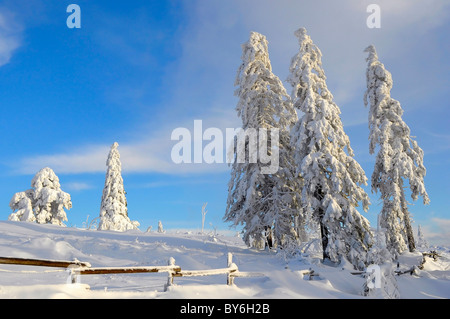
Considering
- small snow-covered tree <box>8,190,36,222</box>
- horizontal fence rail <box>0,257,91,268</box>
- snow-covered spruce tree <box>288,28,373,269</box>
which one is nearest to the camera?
horizontal fence rail <box>0,257,91,268</box>

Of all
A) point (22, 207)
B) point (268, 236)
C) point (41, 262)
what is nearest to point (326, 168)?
point (268, 236)

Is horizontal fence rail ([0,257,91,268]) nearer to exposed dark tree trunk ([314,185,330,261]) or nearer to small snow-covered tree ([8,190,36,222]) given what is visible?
exposed dark tree trunk ([314,185,330,261])

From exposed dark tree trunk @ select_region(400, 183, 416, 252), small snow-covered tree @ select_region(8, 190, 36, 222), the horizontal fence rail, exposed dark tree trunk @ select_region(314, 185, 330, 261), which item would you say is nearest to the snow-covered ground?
the horizontal fence rail

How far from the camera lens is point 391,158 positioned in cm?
2412

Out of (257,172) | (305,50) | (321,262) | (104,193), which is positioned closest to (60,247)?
(257,172)

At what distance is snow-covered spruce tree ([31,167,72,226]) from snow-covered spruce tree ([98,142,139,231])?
13.9 feet

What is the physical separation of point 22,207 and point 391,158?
116ft

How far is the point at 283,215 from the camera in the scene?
63.6ft

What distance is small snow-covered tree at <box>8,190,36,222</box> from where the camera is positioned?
32.5m

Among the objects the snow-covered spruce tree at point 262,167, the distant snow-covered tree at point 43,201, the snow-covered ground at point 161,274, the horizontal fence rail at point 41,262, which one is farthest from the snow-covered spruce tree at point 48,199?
the horizontal fence rail at point 41,262

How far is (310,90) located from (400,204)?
11821 millimetres

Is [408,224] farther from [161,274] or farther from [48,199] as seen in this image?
[48,199]

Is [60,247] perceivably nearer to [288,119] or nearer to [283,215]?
[283,215]

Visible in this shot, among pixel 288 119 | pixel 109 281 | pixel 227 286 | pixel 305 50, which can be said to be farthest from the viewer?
pixel 288 119
